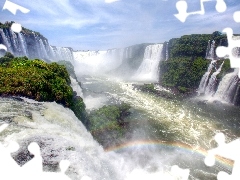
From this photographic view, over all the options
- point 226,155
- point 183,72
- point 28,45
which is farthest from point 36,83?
point 28,45

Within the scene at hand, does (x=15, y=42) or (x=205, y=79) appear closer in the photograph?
(x=205, y=79)

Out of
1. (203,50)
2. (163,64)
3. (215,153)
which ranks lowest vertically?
(215,153)

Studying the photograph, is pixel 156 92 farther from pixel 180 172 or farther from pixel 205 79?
pixel 180 172

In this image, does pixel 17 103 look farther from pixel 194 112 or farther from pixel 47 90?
pixel 194 112

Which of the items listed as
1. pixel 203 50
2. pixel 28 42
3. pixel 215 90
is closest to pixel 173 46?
pixel 203 50

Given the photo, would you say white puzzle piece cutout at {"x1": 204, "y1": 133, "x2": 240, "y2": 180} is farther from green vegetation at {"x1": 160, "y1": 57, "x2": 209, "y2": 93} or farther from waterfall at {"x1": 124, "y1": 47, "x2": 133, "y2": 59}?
waterfall at {"x1": 124, "y1": 47, "x2": 133, "y2": 59}

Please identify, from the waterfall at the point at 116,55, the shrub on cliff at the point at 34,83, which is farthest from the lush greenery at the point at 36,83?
the waterfall at the point at 116,55

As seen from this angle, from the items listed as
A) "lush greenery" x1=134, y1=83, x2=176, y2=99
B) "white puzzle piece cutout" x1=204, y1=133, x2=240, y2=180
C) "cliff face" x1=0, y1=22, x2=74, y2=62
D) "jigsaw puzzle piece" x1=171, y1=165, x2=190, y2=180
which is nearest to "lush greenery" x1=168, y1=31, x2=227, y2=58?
"lush greenery" x1=134, y1=83, x2=176, y2=99
